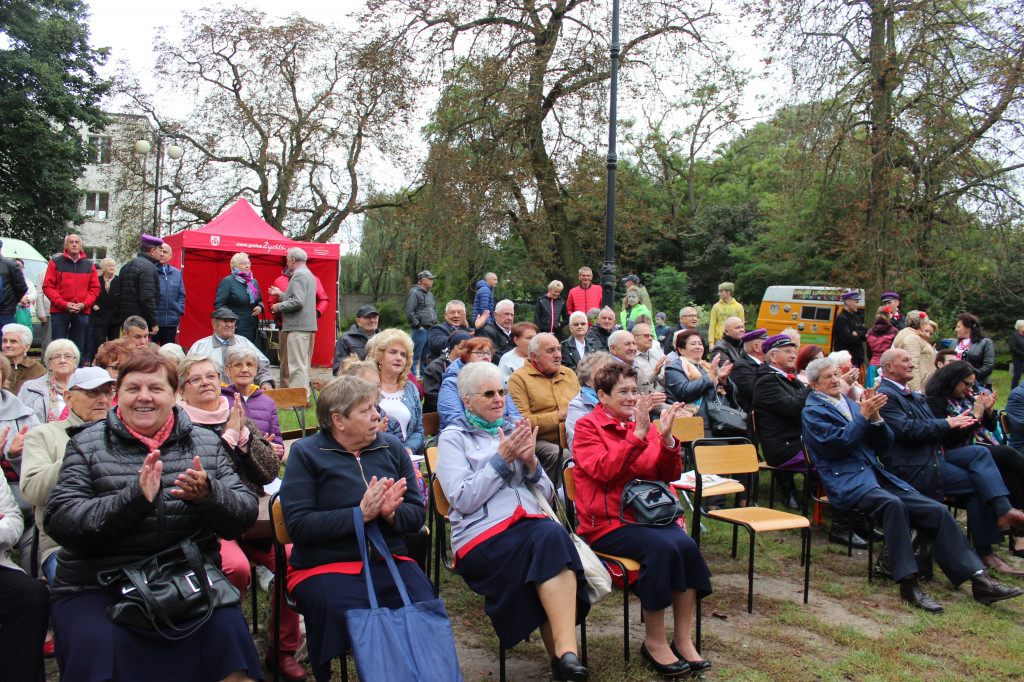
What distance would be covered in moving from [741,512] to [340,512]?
2.75 meters

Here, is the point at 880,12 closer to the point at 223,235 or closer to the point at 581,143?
the point at 581,143

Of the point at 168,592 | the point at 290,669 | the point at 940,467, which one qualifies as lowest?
the point at 290,669

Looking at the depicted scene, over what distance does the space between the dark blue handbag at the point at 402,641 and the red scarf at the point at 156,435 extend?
37.6 inches

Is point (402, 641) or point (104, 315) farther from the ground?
point (104, 315)

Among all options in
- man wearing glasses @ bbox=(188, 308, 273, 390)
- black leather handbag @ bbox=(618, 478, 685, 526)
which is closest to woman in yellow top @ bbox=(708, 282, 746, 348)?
man wearing glasses @ bbox=(188, 308, 273, 390)

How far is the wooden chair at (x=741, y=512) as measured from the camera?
165 inches

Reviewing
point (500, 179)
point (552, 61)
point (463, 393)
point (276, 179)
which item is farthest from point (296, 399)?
point (276, 179)

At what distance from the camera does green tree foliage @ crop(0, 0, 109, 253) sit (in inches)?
936

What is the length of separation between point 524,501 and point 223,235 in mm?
11038

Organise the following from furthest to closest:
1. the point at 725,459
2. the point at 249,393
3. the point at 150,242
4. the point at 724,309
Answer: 1. the point at 724,309
2. the point at 150,242
3. the point at 725,459
4. the point at 249,393

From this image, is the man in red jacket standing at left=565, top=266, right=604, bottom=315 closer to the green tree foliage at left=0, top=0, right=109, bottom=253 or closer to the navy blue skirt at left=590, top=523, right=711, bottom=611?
the navy blue skirt at left=590, top=523, right=711, bottom=611

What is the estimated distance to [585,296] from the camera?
37.1 feet

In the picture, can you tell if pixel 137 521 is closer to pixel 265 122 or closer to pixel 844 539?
pixel 844 539

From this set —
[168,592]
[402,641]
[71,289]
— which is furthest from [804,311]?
[168,592]
